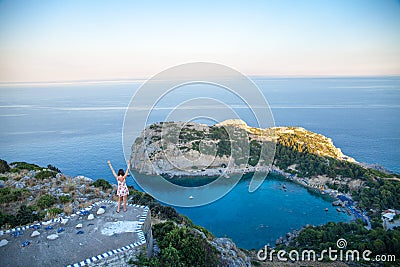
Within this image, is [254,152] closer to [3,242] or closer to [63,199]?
[63,199]

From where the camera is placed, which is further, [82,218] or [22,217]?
[22,217]

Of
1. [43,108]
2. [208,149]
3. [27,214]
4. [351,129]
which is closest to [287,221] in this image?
[208,149]

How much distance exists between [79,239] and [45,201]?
472cm

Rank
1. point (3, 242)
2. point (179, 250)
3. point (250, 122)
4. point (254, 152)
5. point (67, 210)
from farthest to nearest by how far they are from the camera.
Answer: point (250, 122)
point (254, 152)
point (67, 210)
point (179, 250)
point (3, 242)

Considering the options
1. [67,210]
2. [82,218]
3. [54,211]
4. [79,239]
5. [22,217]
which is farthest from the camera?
[67,210]

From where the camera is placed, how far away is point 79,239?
6109mm

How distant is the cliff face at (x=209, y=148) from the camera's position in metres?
37.7

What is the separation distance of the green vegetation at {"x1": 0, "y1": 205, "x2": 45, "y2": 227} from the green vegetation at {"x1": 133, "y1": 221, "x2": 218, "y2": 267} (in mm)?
3923

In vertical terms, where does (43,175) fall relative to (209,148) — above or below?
above

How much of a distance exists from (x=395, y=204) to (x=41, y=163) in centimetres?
4394

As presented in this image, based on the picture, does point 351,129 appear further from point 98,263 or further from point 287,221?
point 98,263

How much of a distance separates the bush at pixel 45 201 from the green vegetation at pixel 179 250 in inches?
166

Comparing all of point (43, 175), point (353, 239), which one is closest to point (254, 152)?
point (353, 239)

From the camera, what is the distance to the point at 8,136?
5275 centimetres
